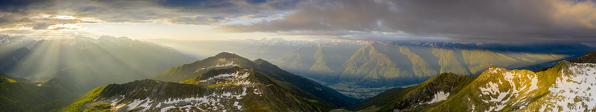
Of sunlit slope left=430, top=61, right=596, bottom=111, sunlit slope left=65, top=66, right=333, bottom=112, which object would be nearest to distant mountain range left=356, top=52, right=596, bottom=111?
sunlit slope left=430, top=61, right=596, bottom=111

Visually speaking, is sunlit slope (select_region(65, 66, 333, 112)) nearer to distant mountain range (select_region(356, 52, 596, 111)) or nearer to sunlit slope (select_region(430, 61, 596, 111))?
distant mountain range (select_region(356, 52, 596, 111))

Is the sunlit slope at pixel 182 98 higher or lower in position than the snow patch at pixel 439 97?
higher

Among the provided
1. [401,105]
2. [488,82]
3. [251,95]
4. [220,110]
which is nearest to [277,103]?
[251,95]

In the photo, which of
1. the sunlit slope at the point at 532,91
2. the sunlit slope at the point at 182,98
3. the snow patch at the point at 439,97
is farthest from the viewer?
the snow patch at the point at 439,97

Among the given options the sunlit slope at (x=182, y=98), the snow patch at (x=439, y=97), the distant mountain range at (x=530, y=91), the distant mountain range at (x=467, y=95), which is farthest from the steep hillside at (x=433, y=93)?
the sunlit slope at (x=182, y=98)

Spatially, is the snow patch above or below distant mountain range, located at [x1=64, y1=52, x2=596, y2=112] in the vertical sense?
below

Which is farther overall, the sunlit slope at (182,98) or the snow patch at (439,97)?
the snow patch at (439,97)

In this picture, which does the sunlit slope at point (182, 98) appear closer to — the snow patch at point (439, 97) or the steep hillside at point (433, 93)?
the steep hillside at point (433, 93)

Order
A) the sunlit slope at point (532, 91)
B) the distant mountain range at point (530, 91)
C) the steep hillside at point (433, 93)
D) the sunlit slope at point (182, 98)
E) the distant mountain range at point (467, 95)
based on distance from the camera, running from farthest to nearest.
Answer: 1. the steep hillside at point (433, 93)
2. the sunlit slope at point (182, 98)
3. the distant mountain range at point (467, 95)
4. the distant mountain range at point (530, 91)
5. the sunlit slope at point (532, 91)
